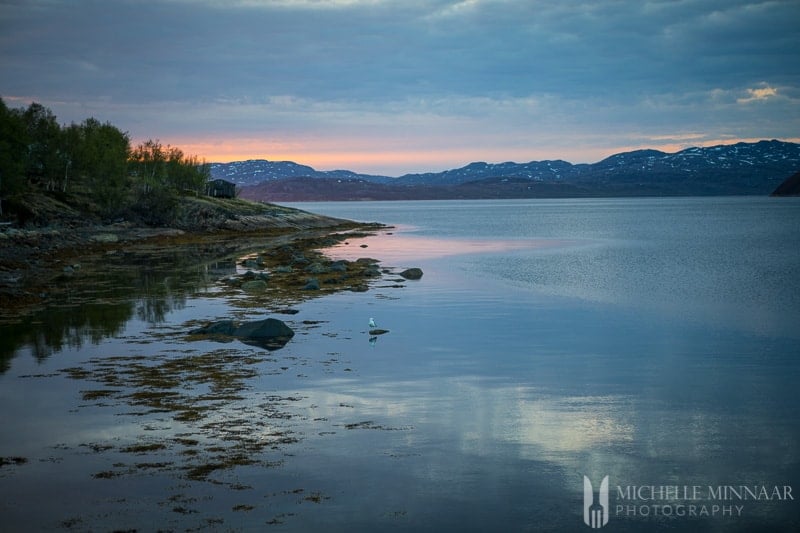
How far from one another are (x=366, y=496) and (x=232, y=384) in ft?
25.1

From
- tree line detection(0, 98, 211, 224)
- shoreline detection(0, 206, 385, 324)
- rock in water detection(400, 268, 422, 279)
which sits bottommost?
rock in water detection(400, 268, 422, 279)

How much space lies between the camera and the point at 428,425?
46.8 feet

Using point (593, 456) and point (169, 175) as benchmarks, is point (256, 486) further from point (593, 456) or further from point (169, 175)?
point (169, 175)

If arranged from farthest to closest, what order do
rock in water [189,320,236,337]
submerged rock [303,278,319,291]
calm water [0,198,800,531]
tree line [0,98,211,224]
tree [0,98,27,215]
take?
tree line [0,98,211,224]
tree [0,98,27,215]
submerged rock [303,278,319,291]
rock in water [189,320,236,337]
calm water [0,198,800,531]

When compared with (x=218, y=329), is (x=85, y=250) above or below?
above

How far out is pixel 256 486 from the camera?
1101 centimetres

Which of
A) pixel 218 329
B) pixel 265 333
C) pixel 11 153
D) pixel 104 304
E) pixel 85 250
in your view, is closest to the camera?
pixel 265 333

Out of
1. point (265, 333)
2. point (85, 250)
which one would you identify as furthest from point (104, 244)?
point (265, 333)

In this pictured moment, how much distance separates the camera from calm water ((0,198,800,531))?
10.3 metres

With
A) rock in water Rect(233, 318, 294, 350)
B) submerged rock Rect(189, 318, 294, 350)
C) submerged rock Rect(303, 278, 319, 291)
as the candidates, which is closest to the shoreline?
submerged rock Rect(189, 318, 294, 350)

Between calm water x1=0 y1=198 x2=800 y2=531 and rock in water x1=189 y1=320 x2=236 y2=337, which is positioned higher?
rock in water x1=189 y1=320 x2=236 y2=337

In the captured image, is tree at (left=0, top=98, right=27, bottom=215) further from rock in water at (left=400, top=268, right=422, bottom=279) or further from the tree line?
rock in water at (left=400, top=268, right=422, bottom=279)

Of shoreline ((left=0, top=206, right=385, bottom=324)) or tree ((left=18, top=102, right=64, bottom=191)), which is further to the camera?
tree ((left=18, top=102, right=64, bottom=191))

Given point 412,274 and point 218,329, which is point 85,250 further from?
point 218,329
